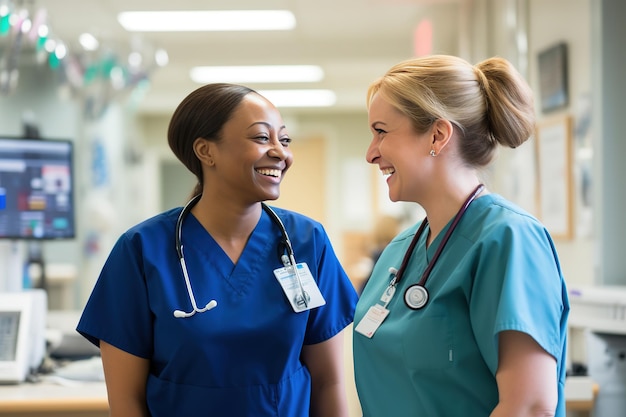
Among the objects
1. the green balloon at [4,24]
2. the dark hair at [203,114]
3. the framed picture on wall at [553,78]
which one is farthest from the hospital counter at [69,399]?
the framed picture on wall at [553,78]

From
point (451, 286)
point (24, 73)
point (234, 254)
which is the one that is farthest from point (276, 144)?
point (24, 73)

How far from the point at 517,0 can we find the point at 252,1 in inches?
69.2

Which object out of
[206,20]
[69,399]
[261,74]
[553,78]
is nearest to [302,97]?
[261,74]

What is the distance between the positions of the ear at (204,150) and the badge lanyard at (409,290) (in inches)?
16.8

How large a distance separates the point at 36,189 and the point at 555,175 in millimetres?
2121

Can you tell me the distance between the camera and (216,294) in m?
1.49

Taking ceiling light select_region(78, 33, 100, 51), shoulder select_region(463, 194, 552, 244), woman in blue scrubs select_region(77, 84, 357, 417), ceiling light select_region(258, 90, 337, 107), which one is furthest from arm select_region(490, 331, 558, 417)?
ceiling light select_region(258, 90, 337, 107)

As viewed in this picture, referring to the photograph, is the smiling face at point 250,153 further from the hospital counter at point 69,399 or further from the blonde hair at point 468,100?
the hospital counter at point 69,399

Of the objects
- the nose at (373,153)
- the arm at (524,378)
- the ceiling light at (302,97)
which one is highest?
the ceiling light at (302,97)

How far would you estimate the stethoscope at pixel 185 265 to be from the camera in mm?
1442

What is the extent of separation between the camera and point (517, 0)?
11.3 feet

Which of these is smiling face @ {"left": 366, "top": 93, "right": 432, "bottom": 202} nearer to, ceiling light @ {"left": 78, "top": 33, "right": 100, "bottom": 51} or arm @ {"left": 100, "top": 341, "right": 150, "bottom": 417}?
arm @ {"left": 100, "top": 341, "right": 150, "bottom": 417}

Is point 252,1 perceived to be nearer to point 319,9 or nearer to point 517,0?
point 319,9

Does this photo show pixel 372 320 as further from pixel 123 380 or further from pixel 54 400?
pixel 54 400
